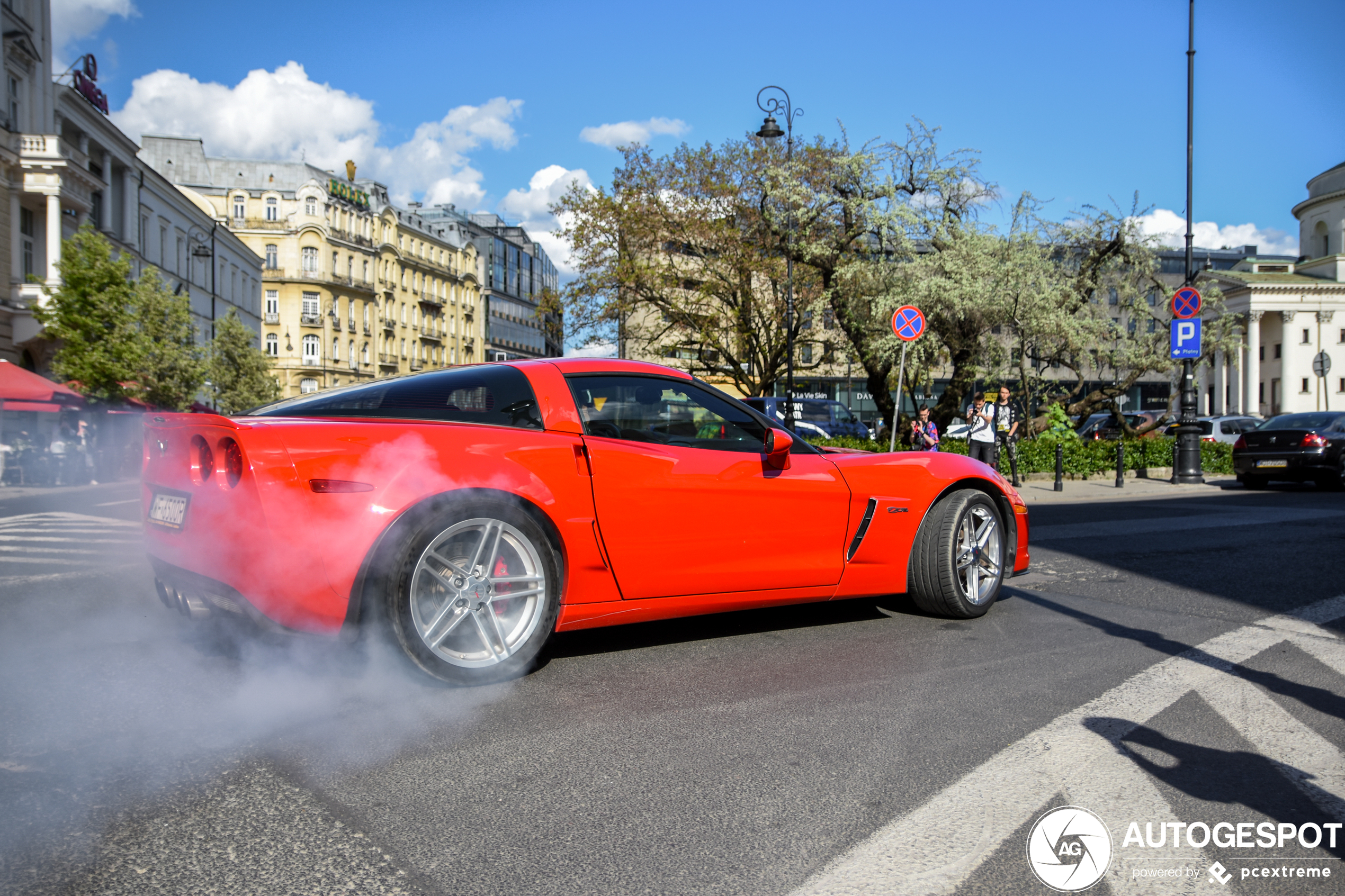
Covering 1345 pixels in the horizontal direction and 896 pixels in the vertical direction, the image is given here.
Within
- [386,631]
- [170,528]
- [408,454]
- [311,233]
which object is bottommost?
[386,631]

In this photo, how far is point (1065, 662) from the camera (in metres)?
4.55

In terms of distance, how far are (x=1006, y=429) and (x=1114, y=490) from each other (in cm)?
211

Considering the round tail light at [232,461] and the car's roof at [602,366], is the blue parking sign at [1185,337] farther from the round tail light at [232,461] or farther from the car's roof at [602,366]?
the round tail light at [232,461]

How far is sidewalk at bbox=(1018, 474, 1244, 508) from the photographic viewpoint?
623 inches

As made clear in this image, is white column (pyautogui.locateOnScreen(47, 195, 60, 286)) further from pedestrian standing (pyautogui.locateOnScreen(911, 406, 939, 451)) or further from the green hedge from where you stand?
pedestrian standing (pyautogui.locateOnScreen(911, 406, 939, 451))

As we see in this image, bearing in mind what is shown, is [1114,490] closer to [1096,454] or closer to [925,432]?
[1096,454]

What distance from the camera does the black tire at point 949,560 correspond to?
5.34 metres

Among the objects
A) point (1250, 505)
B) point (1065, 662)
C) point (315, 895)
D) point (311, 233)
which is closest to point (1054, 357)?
point (1250, 505)

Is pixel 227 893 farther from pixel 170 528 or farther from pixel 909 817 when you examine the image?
pixel 170 528

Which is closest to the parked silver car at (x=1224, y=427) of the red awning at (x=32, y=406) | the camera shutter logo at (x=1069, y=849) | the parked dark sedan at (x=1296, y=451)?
the parked dark sedan at (x=1296, y=451)

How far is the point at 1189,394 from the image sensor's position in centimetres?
1978

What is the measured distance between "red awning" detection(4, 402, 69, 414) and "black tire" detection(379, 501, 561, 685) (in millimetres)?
23436

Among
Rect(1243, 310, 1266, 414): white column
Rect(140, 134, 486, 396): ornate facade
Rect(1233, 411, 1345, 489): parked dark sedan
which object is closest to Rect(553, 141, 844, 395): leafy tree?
Rect(1233, 411, 1345, 489): parked dark sedan

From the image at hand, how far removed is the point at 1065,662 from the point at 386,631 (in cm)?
302
